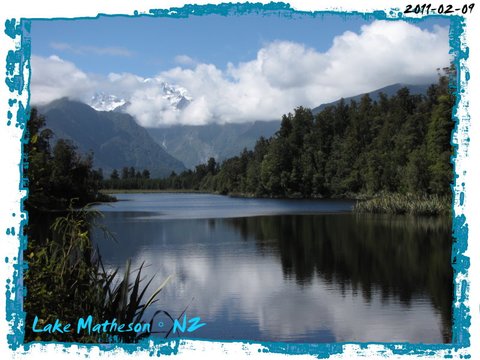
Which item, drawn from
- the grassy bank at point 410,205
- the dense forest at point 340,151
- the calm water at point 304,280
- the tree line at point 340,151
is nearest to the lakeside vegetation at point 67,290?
the calm water at point 304,280

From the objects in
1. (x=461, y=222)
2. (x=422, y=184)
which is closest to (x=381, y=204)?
(x=422, y=184)

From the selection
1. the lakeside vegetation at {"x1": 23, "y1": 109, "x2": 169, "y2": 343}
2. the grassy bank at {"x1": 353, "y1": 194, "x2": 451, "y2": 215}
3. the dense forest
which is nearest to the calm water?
the lakeside vegetation at {"x1": 23, "y1": 109, "x2": 169, "y2": 343}

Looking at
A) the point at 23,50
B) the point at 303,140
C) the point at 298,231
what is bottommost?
the point at 298,231

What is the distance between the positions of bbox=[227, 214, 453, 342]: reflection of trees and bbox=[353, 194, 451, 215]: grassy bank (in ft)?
17.4

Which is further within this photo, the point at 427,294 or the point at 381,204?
the point at 381,204

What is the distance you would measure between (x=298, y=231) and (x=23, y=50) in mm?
31813

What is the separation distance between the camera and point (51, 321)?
6758 mm

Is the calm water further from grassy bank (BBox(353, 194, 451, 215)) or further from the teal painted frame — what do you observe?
grassy bank (BBox(353, 194, 451, 215))

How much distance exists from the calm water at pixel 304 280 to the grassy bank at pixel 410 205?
1160 centimetres

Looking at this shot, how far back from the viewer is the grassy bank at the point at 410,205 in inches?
1844

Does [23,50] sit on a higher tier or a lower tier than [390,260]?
higher

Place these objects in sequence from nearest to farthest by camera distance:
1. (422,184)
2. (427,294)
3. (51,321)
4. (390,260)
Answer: (51,321) → (427,294) → (390,260) → (422,184)

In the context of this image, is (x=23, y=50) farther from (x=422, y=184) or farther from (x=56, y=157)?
(x=56, y=157)

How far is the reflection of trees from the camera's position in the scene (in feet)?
56.8
